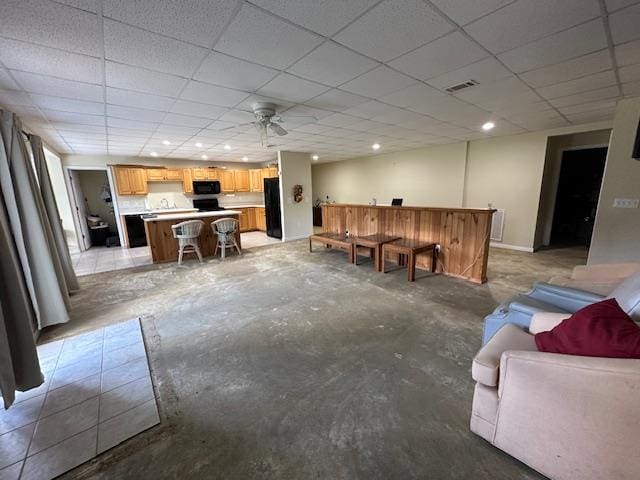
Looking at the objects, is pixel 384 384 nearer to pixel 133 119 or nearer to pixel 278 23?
pixel 278 23

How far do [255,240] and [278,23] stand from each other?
19.6 ft

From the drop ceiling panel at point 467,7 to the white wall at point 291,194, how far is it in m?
5.29

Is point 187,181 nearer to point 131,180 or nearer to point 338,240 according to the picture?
point 131,180

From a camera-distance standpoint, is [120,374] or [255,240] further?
[255,240]

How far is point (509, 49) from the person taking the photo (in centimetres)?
200

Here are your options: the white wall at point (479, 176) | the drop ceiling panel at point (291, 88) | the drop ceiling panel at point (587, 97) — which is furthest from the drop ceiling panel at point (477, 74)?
the white wall at point (479, 176)

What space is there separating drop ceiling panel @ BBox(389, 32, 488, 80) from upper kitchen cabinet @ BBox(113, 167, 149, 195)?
7.30 m

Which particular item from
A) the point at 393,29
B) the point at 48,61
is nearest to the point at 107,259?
the point at 48,61

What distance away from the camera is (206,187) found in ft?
25.9

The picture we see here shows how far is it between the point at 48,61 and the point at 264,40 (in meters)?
1.72

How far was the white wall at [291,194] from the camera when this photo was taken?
6.69 m

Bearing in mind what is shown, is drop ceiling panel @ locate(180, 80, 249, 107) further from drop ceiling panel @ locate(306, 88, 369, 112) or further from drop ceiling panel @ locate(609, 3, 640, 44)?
drop ceiling panel @ locate(609, 3, 640, 44)

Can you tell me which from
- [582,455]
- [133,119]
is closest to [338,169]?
[133,119]

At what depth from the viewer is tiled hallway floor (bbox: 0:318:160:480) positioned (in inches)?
54.6
